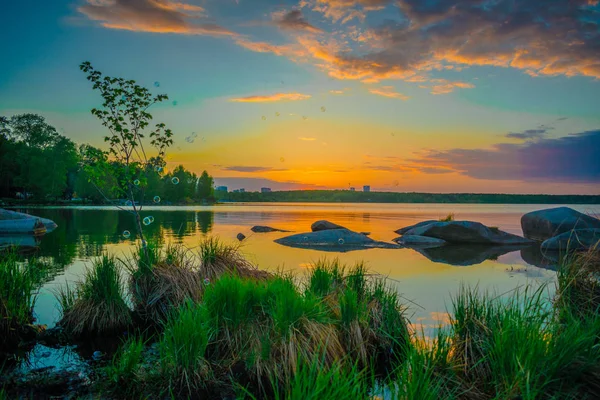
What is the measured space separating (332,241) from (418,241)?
5124mm

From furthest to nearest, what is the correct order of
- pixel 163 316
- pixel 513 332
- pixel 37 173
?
pixel 37 173, pixel 163 316, pixel 513 332

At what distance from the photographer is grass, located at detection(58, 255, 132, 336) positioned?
25.9 ft

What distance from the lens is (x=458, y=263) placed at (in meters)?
17.2

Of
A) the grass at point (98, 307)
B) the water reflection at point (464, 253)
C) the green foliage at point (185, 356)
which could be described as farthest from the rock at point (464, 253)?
the green foliage at point (185, 356)

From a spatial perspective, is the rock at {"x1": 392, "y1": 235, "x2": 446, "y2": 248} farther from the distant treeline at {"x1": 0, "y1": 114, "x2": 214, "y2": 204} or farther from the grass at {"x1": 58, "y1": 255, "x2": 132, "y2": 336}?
the distant treeline at {"x1": 0, "y1": 114, "x2": 214, "y2": 204}

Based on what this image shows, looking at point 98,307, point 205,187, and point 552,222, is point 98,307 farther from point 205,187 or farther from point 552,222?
point 205,187

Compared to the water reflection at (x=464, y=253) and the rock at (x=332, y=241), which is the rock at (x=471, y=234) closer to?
the water reflection at (x=464, y=253)

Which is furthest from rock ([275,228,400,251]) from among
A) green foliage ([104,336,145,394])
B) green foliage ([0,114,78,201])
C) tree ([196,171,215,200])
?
tree ([196,171,215,200])

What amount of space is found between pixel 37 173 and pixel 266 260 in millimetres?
72177

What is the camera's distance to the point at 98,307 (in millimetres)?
8062

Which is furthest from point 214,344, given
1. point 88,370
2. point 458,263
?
point 458,263

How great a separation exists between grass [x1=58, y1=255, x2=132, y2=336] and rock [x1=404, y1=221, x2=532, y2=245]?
802 inches

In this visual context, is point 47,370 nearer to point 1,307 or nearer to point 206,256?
point 1,307

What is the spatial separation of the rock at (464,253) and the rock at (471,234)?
711mm
